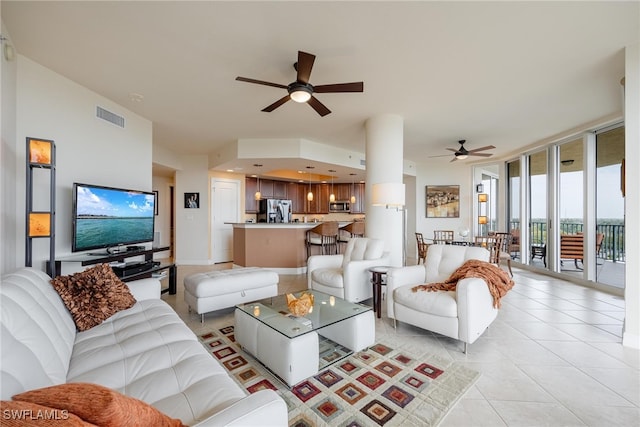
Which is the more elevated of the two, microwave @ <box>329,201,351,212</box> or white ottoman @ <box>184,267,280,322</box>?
microwave @ <box>329,201,351,212</box>

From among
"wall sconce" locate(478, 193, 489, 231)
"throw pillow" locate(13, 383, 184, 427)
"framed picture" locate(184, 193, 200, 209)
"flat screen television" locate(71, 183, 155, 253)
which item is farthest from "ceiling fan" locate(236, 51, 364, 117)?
"wall sconce" locate(478, 193, 489, 231)

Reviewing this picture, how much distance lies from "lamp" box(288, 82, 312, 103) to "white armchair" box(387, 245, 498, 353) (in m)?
2.04

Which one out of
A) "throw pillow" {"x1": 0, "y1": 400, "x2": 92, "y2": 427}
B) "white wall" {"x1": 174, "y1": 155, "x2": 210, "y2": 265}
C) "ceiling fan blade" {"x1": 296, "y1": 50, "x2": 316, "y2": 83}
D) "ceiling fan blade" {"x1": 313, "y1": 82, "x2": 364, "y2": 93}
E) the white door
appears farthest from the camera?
the white door

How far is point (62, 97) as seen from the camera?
313 cm

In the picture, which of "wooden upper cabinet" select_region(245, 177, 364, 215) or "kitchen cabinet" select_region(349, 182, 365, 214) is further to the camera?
"kitchen cabinet" select_region(349, 182, 365, 214)

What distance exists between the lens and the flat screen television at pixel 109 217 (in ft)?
10.1

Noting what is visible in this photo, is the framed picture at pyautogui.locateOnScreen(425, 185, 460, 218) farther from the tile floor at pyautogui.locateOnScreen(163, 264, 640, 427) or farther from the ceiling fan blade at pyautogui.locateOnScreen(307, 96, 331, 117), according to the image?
the ceiling fan blade at pyautogui.locateOnScreen(307, 96, 331, 117)

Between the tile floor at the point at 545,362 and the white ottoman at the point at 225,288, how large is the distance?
0.21 metres

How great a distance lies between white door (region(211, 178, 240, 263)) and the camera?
22.8 feet

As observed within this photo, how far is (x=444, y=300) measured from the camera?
2.44m

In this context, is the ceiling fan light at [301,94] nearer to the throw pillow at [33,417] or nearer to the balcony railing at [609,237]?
the throw pillow at [33,417]

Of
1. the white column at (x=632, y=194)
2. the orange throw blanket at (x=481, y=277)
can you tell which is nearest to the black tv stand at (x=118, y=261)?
the orange throw blanket at (x=481, y=277)

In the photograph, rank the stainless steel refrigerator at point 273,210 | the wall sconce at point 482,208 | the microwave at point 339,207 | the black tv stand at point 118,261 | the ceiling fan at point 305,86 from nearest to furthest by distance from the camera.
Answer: the ceiling fan at point 305,86, the black tv stand at point 118,261, the wall sconce at point 482,208, the stainless steel refrigerator at point 273,210, the microwave at point 339,207

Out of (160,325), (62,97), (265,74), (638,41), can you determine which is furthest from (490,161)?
(62,97)
